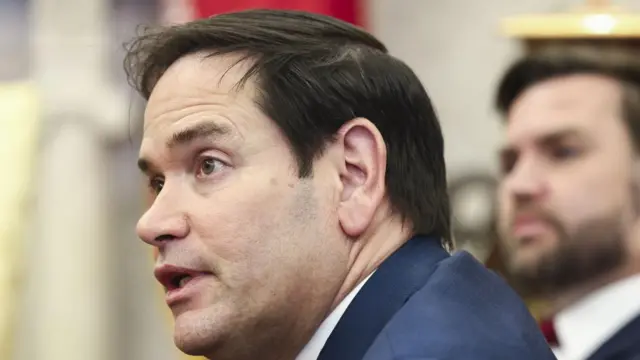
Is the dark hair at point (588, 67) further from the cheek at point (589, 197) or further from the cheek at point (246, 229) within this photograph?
the cheek at point (246, 229)

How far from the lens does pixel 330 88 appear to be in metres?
1.10

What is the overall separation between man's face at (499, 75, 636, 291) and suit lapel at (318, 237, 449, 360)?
0.86 m

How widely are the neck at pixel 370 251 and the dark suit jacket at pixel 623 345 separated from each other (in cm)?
54

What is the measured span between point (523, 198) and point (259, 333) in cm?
94

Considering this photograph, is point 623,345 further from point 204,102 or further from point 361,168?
point 204,102

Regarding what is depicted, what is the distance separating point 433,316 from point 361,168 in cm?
22

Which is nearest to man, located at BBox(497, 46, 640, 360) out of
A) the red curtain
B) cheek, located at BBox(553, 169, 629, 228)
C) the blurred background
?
cheek, located at BBox(553, 169, 629, 228)

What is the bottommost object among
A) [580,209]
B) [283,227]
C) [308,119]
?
[580,209]

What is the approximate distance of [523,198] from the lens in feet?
6.25

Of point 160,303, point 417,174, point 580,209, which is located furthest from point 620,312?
point 160,303

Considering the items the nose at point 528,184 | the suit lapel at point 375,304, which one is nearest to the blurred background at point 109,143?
the nose at point 528,184

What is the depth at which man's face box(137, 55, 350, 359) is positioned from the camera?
1.06 metres

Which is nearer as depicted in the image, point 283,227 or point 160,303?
point 283,227

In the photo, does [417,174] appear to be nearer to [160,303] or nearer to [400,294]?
[400,294]
